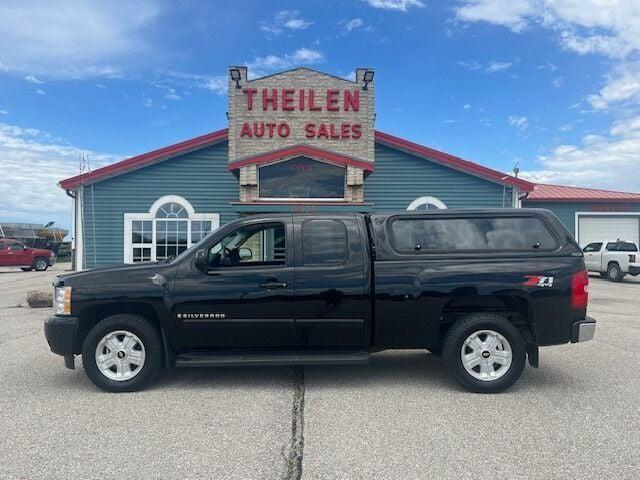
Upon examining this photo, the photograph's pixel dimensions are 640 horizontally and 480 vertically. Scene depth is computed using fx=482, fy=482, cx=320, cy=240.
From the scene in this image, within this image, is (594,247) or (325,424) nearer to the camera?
(325,424)

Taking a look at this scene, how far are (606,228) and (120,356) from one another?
23014 millimetres

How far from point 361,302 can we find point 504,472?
6.74ft

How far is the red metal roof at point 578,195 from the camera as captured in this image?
2142cm

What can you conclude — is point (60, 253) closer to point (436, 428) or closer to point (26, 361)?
point (26, 361)

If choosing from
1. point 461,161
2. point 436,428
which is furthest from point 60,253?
point 436,428

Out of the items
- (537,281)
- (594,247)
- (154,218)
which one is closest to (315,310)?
(537,281)

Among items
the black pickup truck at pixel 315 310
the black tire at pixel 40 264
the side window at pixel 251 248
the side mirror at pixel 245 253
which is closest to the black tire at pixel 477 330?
the black pickup truck at pixel 315 310

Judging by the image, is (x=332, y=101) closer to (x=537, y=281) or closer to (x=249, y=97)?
(x=249, y=97)

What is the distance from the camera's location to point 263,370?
5574 mm

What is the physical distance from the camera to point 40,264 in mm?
25250

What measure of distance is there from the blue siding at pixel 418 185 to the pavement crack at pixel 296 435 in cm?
1077

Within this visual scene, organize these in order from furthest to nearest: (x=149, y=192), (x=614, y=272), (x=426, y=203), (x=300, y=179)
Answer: (x=614, y=272), (x=426, y=203), (x=149, y=192), (x=300, y=179)

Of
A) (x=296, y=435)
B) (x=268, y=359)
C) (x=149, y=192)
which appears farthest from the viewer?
(x=149, y=192)

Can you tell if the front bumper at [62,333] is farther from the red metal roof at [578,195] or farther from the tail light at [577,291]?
the red metal roof at [578,195]
